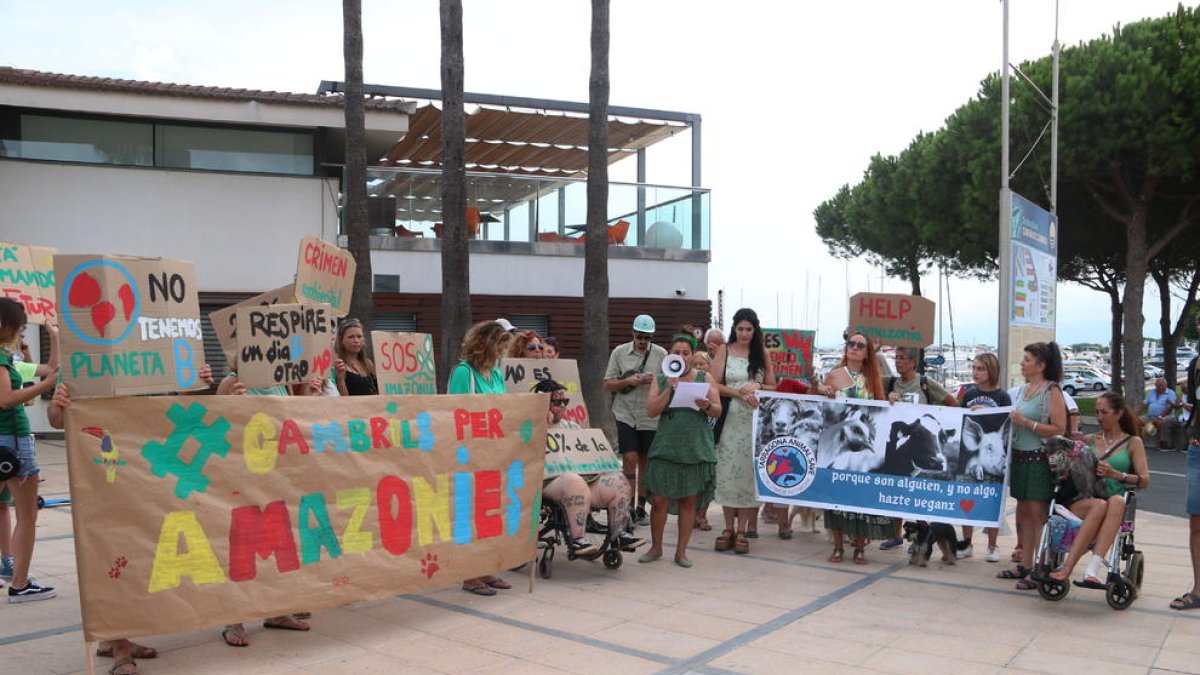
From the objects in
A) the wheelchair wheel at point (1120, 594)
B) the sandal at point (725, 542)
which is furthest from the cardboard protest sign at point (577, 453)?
the wheelchair wheel at point (1120, 594)

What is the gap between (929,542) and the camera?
810cm

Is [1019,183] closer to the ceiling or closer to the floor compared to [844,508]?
closer to the ceiling

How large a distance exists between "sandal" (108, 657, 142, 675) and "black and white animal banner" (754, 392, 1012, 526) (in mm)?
5078

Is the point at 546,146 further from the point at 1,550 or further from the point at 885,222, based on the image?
the point at 1,550

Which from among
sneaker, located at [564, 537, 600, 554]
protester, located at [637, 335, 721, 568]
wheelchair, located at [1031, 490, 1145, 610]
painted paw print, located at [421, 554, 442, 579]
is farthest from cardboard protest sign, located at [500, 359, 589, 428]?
wheelchair, located at [1031, 490, 1145, 610]

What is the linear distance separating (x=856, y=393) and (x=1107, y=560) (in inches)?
94.9

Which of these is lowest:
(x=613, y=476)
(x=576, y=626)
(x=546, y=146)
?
(x=576, y=626)

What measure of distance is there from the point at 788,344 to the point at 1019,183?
18763 mm

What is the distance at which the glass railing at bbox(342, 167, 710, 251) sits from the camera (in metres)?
18.3

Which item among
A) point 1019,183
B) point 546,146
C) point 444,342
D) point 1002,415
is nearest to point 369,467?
point 1002,415

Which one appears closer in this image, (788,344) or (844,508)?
(844,508)

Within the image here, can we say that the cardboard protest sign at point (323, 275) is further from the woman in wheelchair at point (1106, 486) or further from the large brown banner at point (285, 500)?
the woman in wheelchair at point (1106, 486)

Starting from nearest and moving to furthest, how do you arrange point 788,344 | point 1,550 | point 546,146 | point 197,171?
point 1,550 < point 788,344 < point 197,171 < point 546,146

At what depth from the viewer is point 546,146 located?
24.8 metres
